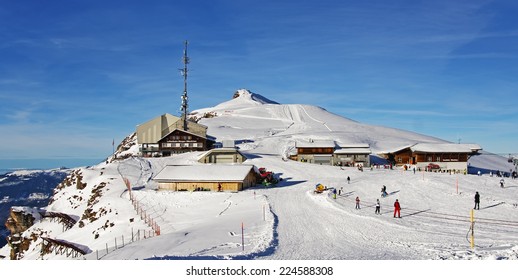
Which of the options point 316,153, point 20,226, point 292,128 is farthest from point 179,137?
point 292,128

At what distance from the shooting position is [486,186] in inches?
1908

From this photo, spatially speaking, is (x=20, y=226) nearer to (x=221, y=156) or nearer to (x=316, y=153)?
(x=221, y=156)

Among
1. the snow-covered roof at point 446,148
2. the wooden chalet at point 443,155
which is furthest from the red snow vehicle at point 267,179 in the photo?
the snow-covered roof at point 446,148

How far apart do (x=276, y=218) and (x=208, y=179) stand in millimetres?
21438

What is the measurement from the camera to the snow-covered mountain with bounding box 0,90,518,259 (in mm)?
22156

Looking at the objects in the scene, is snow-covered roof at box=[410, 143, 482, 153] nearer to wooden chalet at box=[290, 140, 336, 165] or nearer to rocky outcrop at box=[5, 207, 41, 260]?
wooden chalet at box=[290, 140, 336, 165]

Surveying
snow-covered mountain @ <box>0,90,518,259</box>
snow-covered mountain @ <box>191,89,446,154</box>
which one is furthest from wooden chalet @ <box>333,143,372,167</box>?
snow-covered mountain @ <box>191,89,446,154</box>

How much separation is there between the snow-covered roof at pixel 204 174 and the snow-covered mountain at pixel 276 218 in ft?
7.92

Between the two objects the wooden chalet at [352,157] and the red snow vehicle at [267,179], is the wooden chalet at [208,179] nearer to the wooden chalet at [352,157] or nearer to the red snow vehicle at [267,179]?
the red snow vehicle at [267,179]

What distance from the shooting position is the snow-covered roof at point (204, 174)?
52.8m

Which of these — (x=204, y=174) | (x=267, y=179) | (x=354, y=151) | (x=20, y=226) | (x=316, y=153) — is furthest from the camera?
(x=316, y=153)

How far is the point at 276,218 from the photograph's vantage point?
32.9 m

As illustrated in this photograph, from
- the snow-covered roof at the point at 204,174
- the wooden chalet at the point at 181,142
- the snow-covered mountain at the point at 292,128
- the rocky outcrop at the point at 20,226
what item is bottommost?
the rocky outcrop at the point at 20,226
